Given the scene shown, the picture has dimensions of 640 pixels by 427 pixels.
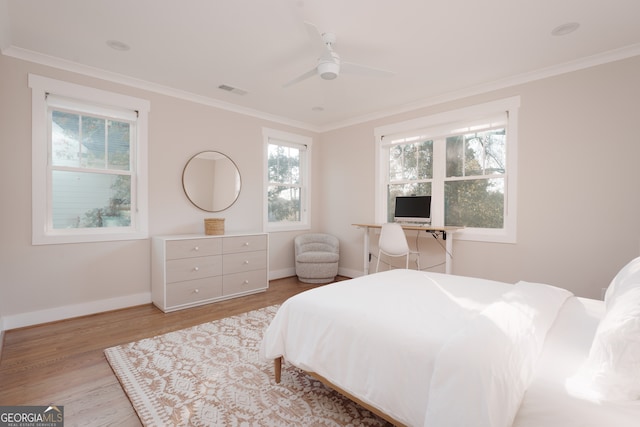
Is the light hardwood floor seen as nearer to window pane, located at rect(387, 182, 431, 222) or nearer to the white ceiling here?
window pane, located at rect(387, 182, 431, 222)

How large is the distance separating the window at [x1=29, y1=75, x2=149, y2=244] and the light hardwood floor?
2.89 ft

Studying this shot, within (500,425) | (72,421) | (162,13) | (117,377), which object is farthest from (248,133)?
(500,425)

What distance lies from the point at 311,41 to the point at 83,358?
121 inches

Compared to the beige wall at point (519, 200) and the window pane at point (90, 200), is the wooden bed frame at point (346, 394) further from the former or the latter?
the window pane at point (90, 200)

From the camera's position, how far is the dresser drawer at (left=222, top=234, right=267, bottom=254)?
3.92 meters

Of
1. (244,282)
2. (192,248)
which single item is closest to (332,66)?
(192,248)

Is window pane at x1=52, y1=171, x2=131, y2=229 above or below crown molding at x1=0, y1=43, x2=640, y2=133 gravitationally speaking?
below

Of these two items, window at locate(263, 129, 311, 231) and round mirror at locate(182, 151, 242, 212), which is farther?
window at locate(263, 129, 311, 231)

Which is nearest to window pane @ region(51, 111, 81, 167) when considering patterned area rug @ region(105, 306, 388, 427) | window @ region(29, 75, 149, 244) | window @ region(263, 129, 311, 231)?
window @ region(29, 75, 149, 244)

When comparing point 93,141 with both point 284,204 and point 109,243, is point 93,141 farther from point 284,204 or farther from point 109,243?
point 284,204

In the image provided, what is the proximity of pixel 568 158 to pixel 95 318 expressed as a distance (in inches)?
203

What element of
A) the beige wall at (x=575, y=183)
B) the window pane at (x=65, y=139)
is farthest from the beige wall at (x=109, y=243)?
the beige wall at (x=575, y=183)

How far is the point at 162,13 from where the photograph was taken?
2.40 metres
